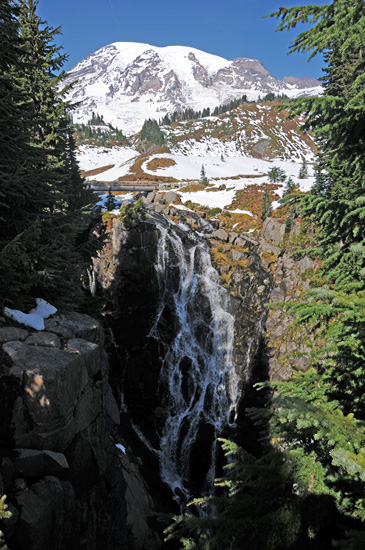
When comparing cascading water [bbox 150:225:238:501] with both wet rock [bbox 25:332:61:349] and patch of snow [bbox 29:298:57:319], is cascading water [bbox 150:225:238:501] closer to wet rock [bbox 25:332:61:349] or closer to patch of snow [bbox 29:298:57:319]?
patch of snow [bbox 29:298:57:319]

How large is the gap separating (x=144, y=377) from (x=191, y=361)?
4.01 meters

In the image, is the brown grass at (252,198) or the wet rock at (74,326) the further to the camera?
the brown grass at (252,198)

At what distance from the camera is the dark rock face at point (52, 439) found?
5.57m

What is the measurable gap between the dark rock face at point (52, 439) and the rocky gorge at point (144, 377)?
3 cm

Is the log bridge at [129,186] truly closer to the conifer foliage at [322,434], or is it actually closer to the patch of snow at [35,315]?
the patch of snow at [35,315]

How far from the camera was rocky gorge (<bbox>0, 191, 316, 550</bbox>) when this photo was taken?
6023 mm

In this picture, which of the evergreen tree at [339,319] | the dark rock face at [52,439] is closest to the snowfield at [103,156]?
the dark rock face at [52,439]

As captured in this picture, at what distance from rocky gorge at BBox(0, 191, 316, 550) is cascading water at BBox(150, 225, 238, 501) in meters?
0.08

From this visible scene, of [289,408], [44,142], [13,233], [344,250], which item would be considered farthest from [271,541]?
[44,142]

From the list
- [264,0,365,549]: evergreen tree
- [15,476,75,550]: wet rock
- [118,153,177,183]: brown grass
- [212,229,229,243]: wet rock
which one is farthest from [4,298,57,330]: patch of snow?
[118,153,177,183]: brown grass

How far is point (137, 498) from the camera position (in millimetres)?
11523

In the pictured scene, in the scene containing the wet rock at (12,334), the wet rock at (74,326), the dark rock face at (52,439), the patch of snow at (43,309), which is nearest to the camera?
the dark rock face at (52,439)

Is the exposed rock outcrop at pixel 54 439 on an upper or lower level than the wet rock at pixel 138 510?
upper

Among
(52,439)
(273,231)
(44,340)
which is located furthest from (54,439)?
(273,231)
